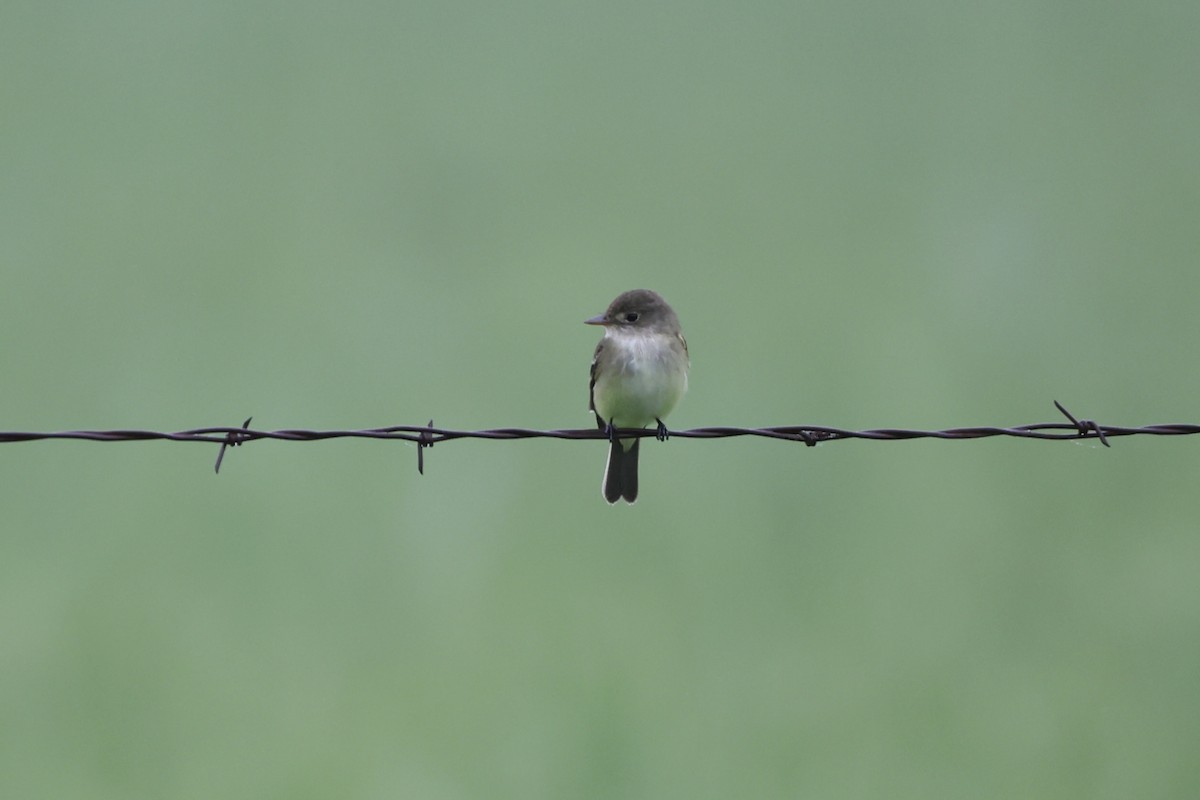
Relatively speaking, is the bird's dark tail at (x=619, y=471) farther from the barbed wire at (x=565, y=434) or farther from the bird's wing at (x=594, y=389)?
the barbed wire at (x=565, y=434)

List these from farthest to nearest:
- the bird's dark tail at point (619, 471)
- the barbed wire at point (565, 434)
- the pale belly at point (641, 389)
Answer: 1. the bird's dark tail at point (619, 471)
2. the pale belly at point (641, 389)
3. the barbed wire at point (565, 434)

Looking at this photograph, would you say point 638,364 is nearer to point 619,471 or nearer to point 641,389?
point 641,389

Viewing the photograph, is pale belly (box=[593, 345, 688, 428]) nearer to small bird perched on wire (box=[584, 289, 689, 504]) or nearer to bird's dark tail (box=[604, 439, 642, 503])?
small bird perched on wire (box=[584, 289, 689, 504])

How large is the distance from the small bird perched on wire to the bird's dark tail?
82 millimetres

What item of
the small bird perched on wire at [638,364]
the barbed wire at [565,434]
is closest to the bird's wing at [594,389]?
the small bird perched on wire at [638,364]

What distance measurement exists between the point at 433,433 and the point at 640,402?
166 centimetres

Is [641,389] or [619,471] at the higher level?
[641,389]

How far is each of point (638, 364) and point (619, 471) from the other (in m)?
0.63

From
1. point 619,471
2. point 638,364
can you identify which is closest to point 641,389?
point 638,364

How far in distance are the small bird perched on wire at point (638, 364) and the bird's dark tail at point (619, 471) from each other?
82 mm

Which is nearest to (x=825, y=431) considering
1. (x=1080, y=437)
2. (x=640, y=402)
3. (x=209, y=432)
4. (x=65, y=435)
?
(x=1080, y=437)

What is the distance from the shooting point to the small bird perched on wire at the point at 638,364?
508cm

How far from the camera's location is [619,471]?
5488mm

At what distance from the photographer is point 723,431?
Result: 3.70 m
